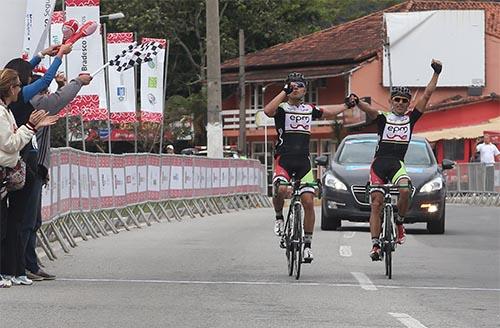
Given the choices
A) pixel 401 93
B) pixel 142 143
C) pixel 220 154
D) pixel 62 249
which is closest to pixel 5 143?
pixel 401 93

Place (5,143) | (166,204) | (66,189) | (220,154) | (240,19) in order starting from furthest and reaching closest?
1. (240,19)
2. (220,154)
3. (166,204)
4. (66,189)
5. (5,143)

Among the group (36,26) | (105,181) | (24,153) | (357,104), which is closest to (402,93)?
(357,104)

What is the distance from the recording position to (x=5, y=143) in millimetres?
11734

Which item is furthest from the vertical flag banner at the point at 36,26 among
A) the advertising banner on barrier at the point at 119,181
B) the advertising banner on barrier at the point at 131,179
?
the advertising banner on barrier at the point at 131,179

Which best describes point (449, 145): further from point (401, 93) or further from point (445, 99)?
point (401, 93)

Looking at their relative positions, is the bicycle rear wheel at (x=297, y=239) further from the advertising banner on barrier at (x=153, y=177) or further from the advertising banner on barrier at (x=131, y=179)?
the advertising banner on barrier at (x=153, y=177)

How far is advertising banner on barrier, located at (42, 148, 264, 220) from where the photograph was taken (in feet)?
60.7

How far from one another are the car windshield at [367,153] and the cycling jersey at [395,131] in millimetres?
7715

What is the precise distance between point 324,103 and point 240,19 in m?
6.20

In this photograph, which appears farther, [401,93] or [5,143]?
[401,93]

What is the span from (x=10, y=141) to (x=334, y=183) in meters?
10.7

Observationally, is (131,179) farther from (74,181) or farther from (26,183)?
(26,183)

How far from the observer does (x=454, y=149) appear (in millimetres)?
58906

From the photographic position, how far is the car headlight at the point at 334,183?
854 inches
